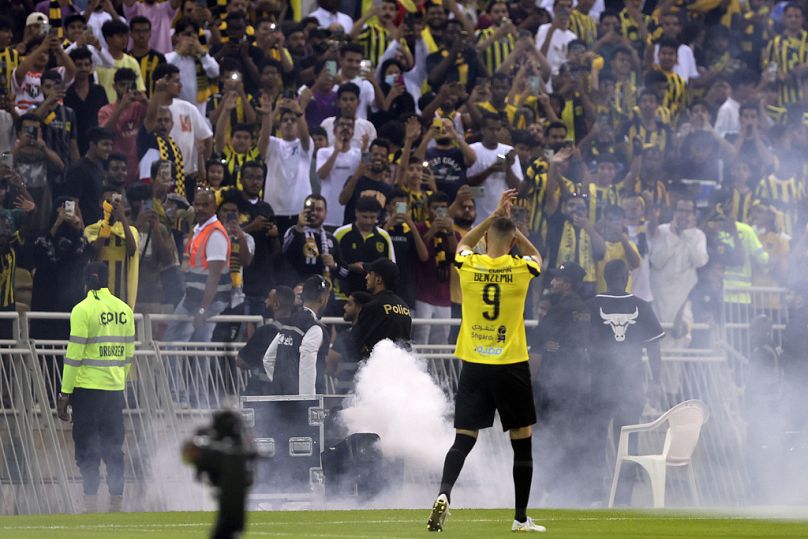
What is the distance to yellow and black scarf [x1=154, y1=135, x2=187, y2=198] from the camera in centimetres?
1788

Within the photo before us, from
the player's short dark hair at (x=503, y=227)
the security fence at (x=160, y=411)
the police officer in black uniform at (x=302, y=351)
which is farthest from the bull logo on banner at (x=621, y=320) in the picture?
the player's short dark hair at (x=503, y=227)

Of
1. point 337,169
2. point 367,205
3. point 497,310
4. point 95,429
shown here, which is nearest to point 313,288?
point 367,205

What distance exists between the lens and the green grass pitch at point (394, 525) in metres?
11.5

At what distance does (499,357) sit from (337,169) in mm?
7645

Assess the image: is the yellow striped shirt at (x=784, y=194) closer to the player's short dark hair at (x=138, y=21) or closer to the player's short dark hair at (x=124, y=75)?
the player's short dark hair at (x=138, y=21)

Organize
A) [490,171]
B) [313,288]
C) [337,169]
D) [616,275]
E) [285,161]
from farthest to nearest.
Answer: [490,171] < [337,169] < [285,161] < [616,275] < [313,288]

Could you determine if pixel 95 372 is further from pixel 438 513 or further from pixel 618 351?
pixel 618 351

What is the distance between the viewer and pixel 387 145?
18984 millimetres

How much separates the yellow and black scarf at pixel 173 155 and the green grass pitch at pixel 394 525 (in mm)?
4794

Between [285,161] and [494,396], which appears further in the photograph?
[285,161]

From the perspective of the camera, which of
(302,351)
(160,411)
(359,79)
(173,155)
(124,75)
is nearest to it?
(302,351)

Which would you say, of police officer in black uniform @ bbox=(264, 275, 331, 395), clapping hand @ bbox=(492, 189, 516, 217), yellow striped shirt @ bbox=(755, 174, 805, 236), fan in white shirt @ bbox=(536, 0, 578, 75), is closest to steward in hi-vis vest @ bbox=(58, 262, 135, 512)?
police officer in black uniform @ bbox=(264, 275, 331, 395)

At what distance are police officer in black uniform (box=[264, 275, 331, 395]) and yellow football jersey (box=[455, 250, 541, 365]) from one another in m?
3.71

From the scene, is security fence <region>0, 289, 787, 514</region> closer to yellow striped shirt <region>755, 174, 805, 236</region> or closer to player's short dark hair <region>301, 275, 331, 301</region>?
player's short dark hair <region>301, 275, 331, 301</region>
